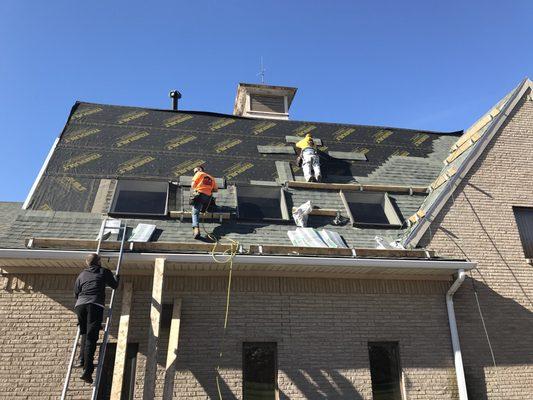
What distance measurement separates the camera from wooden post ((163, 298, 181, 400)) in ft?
20.7

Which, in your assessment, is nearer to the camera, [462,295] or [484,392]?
[484,392]

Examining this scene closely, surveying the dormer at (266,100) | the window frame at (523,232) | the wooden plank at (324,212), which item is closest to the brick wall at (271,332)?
the wooden plank at (324,212)

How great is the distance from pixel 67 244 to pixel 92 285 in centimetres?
120

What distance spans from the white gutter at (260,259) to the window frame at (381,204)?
1545mm

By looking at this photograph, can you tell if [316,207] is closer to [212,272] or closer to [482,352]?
[212,272]

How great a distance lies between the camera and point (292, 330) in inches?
305

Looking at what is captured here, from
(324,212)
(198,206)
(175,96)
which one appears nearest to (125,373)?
(198,206)

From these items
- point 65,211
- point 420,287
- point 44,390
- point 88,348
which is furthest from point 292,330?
point 65,211

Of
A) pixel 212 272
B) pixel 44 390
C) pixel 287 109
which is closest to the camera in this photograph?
pixel 44 390

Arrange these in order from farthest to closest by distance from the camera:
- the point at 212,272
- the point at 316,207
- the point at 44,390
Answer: the point at 316,207, the point at 212,272, the point at 44,390

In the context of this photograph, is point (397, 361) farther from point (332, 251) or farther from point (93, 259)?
point (93, 259)

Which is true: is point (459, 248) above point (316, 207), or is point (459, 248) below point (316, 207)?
below

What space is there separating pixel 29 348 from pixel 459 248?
7659 millimetres

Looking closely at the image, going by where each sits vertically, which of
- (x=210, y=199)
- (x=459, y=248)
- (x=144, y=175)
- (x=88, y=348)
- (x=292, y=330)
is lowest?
(x=88, y=348)
